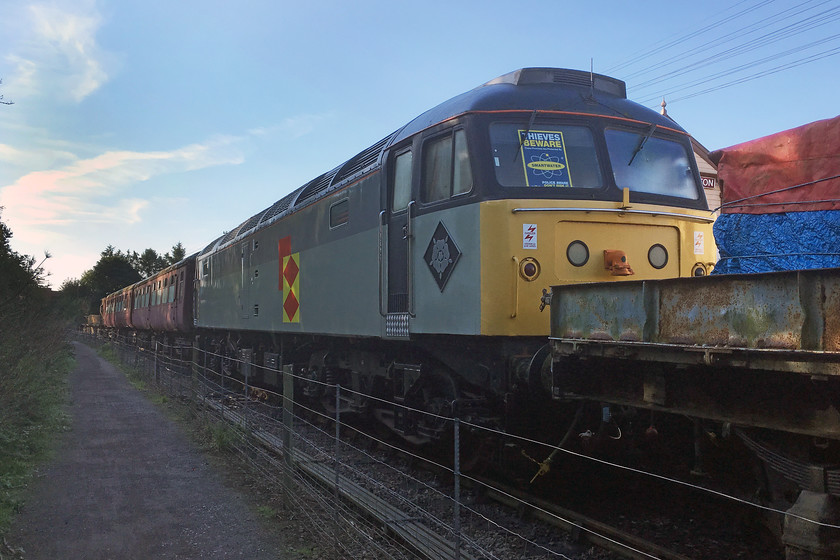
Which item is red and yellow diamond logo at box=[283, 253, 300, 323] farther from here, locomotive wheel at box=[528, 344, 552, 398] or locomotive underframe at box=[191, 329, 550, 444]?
locomotive wheel at box=[528, 344, 552, 398]

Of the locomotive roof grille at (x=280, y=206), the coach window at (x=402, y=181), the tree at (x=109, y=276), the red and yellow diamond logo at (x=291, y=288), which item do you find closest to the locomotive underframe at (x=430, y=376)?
the red and yellow diamond logo at (x=291, y=288)

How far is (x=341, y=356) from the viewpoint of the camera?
9.41 metres

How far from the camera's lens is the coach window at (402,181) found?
6867mm

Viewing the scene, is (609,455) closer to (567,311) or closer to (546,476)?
(546,476)

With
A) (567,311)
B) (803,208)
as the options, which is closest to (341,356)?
(567,311)

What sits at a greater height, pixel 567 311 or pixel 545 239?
pixel 545 239

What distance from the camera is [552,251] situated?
18.5 ft

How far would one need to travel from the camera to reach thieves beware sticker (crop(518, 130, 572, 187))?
19.2ft

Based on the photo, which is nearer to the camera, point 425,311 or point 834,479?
point 834,479

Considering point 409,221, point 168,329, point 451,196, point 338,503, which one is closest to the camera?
point 338,503

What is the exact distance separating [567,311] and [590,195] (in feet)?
6.05

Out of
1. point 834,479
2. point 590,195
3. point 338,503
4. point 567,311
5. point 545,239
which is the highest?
point 590,195

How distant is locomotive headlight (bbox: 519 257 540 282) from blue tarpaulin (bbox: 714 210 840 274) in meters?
1.37

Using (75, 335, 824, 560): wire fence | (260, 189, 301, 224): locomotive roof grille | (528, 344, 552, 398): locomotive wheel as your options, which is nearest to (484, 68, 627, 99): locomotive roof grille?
(528, 344, 552, 398): locomotive wheel
